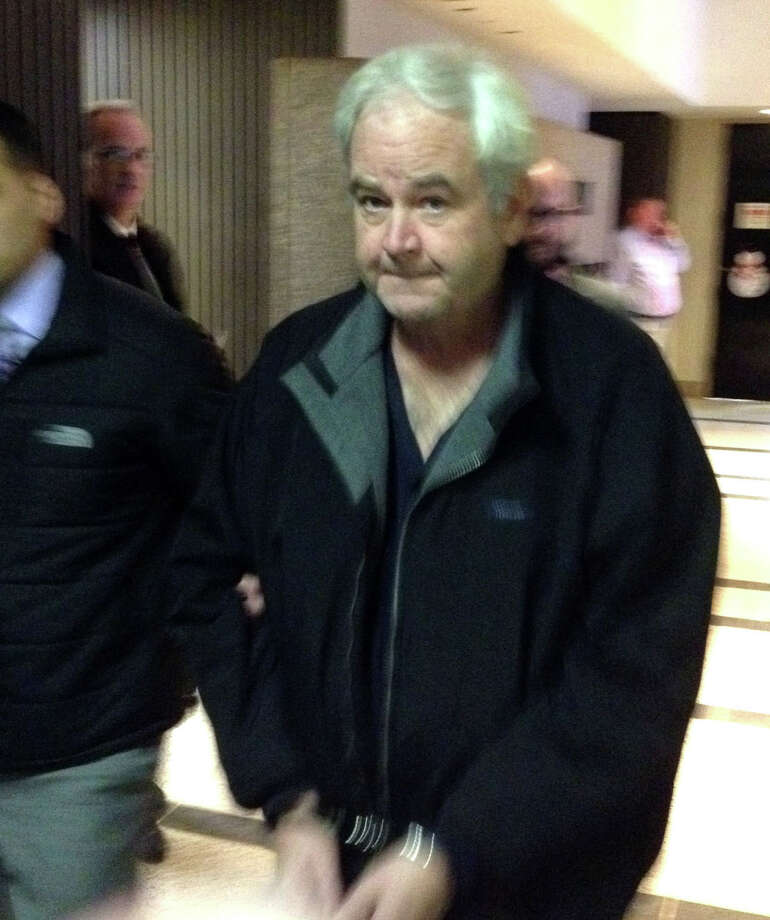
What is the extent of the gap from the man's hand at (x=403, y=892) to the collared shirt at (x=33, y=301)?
89cm

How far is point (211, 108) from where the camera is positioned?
20.2 feet

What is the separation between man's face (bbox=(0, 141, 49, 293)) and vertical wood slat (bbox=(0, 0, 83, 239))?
1.64m

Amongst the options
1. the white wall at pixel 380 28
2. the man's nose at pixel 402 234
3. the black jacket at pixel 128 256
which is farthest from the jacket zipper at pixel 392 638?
the white wall at pixel 380 28

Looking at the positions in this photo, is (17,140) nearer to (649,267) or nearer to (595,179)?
(649,267)

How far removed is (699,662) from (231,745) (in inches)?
22.0

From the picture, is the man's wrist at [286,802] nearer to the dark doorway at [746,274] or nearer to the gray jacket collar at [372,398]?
the gray jacket collar at [372,398]

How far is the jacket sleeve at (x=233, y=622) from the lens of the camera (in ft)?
4.77

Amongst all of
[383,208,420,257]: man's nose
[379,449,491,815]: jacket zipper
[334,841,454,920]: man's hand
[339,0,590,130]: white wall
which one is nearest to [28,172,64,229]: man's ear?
[383,208,420,257]: man's nose

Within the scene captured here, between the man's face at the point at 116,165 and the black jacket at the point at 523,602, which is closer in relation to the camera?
the black jacket at the point at 523,602

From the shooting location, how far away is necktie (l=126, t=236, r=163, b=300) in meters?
3.74

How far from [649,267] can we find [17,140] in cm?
909

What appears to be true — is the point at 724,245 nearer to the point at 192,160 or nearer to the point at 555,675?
the point at 192,160

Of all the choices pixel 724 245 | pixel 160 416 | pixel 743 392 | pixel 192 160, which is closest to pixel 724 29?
pixel 724 245

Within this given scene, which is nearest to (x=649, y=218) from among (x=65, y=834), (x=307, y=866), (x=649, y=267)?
(x=649, y=267)
